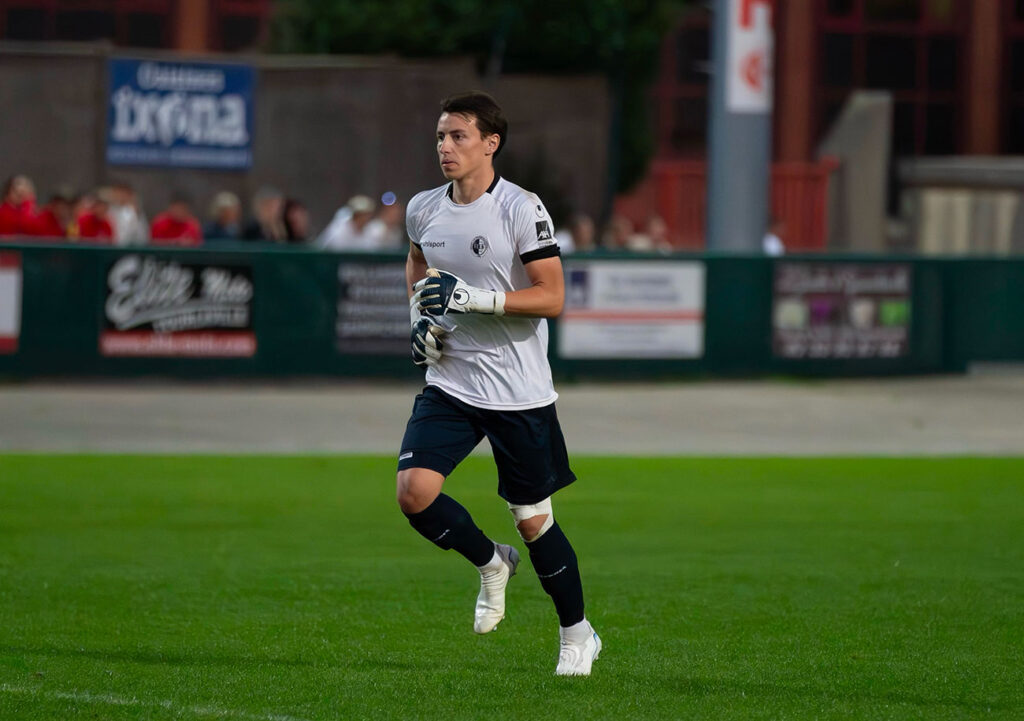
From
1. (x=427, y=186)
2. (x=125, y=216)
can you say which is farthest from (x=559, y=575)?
(x=427, y=186)

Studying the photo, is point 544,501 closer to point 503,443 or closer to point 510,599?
point 503,443

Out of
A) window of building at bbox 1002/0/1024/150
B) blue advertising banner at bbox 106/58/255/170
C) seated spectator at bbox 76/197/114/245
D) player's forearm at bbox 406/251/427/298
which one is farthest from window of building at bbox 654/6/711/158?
player's forearm at bbox 406/251/427/298

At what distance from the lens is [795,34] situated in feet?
129

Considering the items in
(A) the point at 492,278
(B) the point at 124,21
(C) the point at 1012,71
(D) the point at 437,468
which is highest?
(B) the point at 124,21

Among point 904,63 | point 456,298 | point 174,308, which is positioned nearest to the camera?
point 456,298

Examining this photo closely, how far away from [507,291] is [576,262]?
11.3m

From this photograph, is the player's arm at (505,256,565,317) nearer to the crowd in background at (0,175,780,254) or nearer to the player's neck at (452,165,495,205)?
the player's neck at (452,165,495,205)

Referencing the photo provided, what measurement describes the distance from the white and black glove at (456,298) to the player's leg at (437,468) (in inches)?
15.2

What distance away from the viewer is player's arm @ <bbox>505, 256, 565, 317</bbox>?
596 centimetres

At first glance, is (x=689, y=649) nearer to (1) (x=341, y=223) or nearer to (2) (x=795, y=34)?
(1) (x=341, y=223)

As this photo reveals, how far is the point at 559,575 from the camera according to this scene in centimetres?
614

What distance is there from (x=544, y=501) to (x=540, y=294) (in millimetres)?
746

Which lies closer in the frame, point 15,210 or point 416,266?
point 416,266

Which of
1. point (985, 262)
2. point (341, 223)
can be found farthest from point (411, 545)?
point (985, 262)
